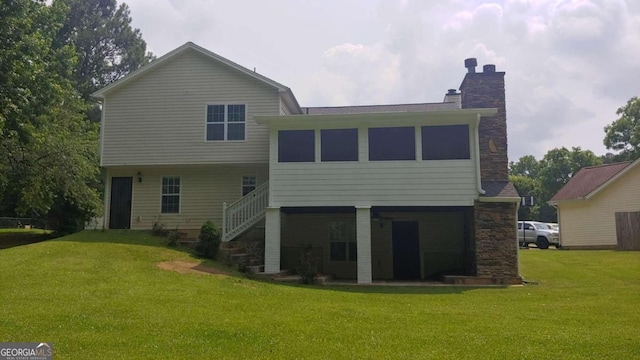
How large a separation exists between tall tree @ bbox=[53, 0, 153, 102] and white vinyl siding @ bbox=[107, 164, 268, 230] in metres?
18.3

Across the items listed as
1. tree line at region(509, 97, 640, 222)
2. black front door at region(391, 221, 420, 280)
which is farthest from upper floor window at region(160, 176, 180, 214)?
tree line at region(509, 97, 640, 222)

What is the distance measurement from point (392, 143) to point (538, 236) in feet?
58.8

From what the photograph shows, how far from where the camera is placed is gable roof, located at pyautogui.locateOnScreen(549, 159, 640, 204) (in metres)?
25.3

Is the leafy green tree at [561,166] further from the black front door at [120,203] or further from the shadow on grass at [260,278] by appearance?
the black front door at [120,203]

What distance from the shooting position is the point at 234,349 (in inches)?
241

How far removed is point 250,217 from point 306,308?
25.2 feet

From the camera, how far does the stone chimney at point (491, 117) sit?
1593 centimetres

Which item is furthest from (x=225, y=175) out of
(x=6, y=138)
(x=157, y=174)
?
(x=6, y=138)

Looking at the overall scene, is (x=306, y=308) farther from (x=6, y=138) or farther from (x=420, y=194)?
(x=6, y=138)

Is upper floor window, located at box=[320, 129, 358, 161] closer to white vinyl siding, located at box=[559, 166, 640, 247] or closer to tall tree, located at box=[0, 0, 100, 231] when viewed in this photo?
tall tree, located at box=[0, 0, 100, 231]

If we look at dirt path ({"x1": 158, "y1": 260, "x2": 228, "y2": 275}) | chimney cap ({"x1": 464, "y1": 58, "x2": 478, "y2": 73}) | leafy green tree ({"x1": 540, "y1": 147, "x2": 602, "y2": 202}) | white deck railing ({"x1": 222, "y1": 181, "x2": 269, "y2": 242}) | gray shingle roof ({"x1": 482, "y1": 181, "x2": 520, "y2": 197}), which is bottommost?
dirt path ({"x1": 158, "y1": 260, "x2": 228, "y2": 275})

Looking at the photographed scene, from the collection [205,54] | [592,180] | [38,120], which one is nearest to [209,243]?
[205,54]

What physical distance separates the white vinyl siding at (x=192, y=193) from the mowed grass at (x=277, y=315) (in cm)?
456

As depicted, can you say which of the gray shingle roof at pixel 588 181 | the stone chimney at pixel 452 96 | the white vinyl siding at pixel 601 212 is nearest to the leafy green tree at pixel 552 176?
the gray shingle roof at pixel 588 181
